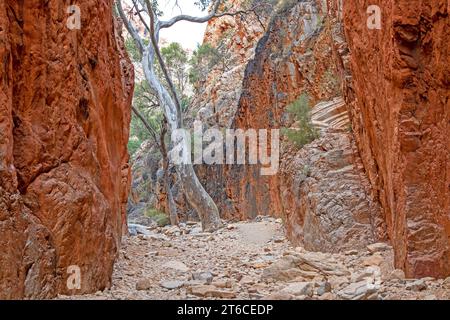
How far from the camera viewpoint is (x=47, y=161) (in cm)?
451

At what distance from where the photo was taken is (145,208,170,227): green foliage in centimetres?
1952

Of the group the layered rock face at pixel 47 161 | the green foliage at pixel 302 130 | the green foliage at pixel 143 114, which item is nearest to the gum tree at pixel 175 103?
the green foliage at pixel 143 114

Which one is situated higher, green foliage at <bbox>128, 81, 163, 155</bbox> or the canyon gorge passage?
green foliage at <bbox>128, 81, 163, 155</bbox>

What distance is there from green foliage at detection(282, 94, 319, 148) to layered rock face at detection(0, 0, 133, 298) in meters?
4.16

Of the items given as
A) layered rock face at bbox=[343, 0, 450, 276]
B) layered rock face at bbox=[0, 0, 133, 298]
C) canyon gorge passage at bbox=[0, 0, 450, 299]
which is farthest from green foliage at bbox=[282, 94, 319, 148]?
layered rock face at bbox=[0, 0, 133, 298]

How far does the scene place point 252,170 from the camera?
59.4 feet

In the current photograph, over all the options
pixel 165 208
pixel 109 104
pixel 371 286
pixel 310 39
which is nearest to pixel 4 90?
pixel 109 104

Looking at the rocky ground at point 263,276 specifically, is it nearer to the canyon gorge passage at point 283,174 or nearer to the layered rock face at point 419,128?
the canyon gorge passage at point 283,174

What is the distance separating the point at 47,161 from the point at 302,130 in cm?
518

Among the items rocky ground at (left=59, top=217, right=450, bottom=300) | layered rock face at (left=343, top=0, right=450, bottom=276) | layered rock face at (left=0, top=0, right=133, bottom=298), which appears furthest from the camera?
layered rock face at (left=343, top=0, right=450, bottom=276)

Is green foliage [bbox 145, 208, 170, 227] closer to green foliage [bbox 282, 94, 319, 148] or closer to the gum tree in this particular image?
the gum tree

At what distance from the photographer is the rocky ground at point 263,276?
414cm

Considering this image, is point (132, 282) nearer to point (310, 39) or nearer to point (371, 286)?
point (371, 286)
